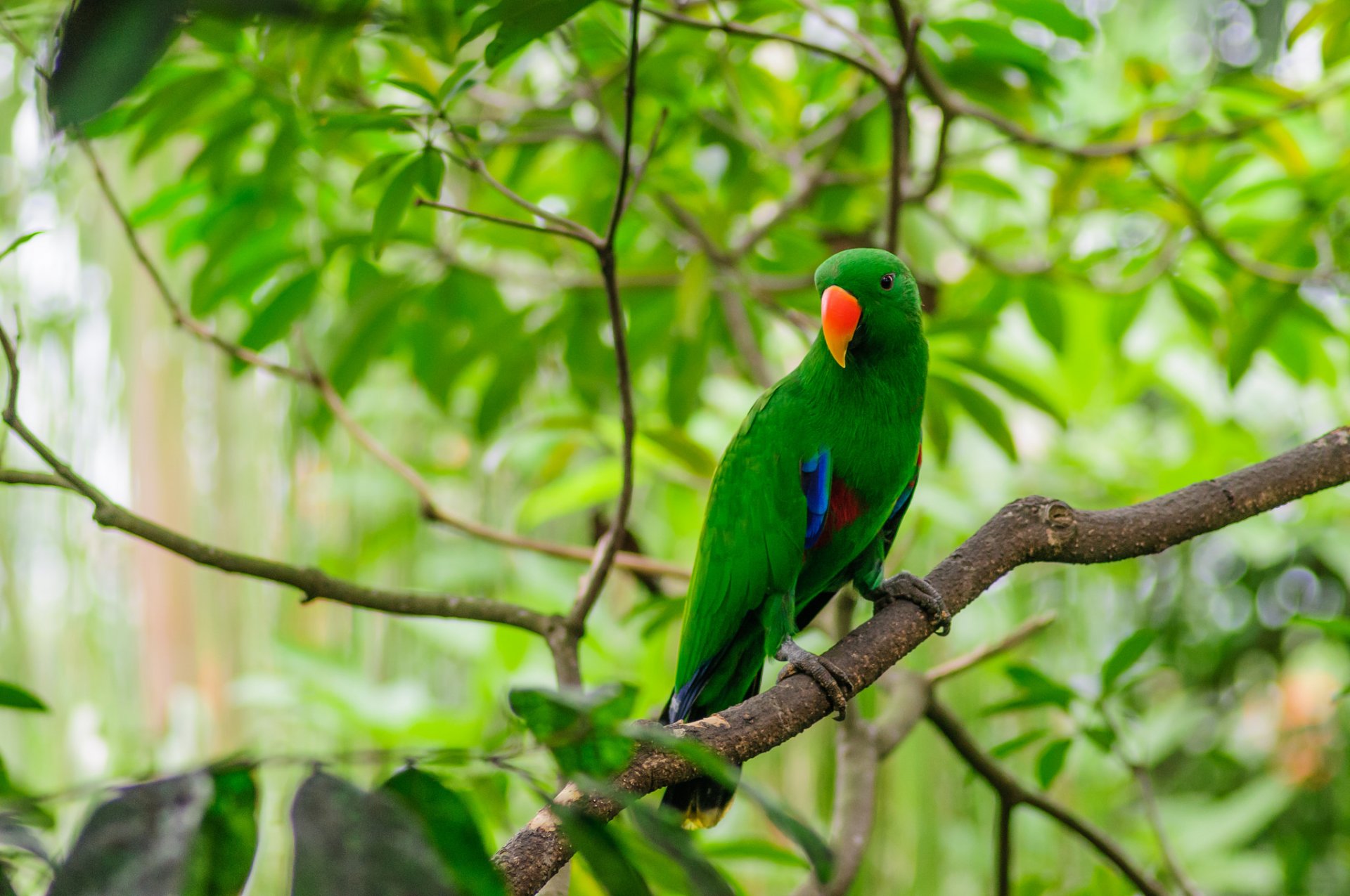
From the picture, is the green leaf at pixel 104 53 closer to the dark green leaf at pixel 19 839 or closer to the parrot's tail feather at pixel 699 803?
the dark green leaf at pixel 19 839

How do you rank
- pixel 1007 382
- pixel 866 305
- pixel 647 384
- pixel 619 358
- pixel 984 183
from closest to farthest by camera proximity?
pixel 619 358, pixel 866 305, pixel 1007 382, pixel 984 183, pixel 647 384

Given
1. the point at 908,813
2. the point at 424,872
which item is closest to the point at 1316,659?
the point at 908,813

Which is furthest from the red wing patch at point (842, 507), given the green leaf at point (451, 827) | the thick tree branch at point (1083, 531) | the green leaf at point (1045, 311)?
the green leaf at point (451, 827)

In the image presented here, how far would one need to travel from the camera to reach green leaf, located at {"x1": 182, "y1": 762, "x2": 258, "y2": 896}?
0.51 m

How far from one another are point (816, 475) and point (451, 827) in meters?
1.10

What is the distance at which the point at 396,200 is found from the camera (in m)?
1.44

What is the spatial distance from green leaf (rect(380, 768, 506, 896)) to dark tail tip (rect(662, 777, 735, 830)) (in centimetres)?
115

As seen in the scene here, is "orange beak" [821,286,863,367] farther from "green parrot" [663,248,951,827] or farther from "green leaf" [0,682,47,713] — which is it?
"green leaf" [0,682,47,713]

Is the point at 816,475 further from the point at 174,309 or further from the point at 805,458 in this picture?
the point at 174,309

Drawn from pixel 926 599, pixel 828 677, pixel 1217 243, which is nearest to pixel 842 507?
pixel 926 599

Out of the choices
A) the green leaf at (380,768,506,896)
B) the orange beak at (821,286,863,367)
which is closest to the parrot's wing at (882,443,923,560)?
the orange beak at (821,286,863,367)

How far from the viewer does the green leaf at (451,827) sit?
0.53 m

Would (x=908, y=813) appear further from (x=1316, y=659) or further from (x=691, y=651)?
(x=1316, y=659)

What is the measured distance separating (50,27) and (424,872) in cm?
50
